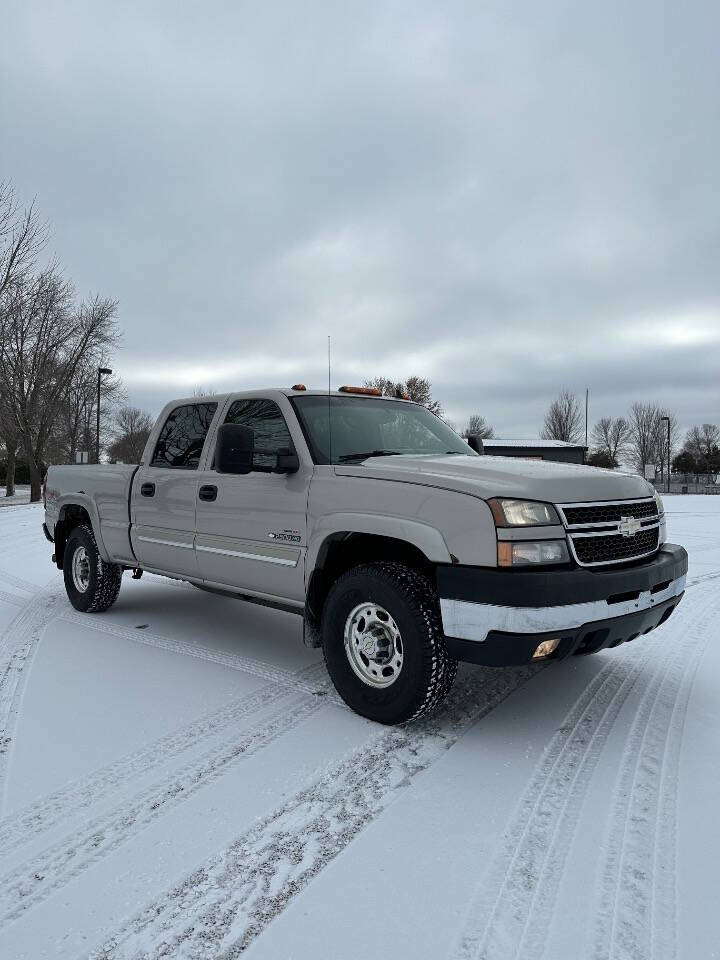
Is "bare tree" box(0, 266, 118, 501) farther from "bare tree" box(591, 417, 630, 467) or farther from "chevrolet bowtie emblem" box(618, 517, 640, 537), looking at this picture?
"bare tree" box(591, 417, 630, 467)

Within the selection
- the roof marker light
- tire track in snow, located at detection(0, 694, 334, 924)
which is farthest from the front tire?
the roof marker light

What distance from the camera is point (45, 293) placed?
2447cm

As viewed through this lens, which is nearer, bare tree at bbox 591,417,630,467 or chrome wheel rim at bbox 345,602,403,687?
chrome wheel rim at bbox 345,602,403,687

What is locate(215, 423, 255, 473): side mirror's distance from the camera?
12.6 ft

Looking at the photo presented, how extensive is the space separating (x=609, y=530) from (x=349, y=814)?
1928mm

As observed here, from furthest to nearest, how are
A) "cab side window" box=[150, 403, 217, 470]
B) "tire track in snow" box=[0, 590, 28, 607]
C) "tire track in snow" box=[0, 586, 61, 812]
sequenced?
1. "tire track in snow" box=[0, 590, 28, 607]
2. "cab side window" box=[150, 403, 217, 470]
3. "tire track in snow" box=[0, 586, 61, 812]

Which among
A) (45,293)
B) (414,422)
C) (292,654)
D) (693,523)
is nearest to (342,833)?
(292,654)

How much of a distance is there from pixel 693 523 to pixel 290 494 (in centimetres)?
1553

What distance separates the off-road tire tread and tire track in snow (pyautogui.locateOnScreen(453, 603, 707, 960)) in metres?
4.25

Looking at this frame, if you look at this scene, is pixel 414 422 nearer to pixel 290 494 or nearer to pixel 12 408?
pixel 290 494

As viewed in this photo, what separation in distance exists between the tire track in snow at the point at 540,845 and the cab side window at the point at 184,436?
318 centimetres

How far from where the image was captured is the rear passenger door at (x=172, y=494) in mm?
5023

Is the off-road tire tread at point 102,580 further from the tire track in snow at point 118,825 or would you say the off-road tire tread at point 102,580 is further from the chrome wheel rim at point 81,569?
the tire track in snow at point 118,825

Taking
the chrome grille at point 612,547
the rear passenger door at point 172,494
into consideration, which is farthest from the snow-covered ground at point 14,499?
the chrome grille at point 612,547
